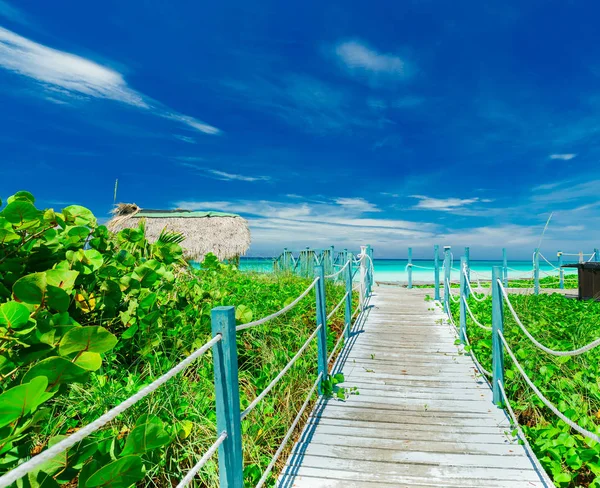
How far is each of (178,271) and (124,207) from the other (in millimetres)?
12707

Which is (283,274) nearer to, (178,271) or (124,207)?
(178,271)

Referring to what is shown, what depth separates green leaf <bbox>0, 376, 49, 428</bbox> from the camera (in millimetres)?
1064

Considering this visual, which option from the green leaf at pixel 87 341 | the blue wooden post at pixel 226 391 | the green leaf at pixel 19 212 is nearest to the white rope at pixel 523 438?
the blue wooden post at pixel 226 391

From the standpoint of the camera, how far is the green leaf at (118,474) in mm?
1215

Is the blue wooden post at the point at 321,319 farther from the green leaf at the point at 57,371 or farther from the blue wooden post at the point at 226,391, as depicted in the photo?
the green leaf at the point at 57,371

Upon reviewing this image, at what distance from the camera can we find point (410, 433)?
10.8 ft

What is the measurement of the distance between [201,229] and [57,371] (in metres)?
17.2

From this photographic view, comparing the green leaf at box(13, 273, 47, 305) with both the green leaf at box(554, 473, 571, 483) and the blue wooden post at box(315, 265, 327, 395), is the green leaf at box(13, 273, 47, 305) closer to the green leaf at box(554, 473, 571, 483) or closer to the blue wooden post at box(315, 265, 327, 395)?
the blue wooden post at box(315, 265, 327, 395)

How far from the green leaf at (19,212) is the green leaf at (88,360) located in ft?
4.41

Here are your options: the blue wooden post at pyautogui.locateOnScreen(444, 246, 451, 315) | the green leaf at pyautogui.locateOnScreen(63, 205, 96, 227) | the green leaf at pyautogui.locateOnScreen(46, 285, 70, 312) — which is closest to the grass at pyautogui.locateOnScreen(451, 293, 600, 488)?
the blue wooden post at pyautogui.locateOnScreen(444, 246, 451, 315)

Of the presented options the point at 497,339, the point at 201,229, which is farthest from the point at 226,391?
the point at 201,229

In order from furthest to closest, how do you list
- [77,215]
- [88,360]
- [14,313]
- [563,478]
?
[77,215]
[563,478]
[14,313]
[88,360]

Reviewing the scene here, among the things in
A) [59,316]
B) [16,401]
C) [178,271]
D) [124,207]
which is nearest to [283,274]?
[178,271]

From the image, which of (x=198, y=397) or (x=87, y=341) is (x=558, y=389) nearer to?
(x=198, y=397)
